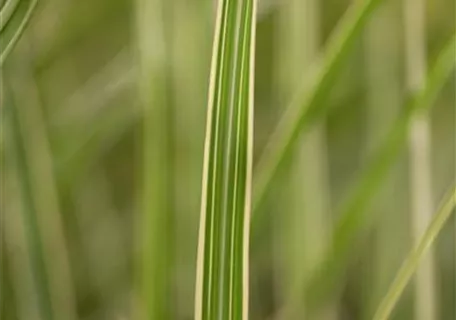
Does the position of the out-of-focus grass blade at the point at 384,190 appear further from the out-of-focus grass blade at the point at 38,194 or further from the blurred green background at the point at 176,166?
the out-of-focus grass blade at the point at 38,194

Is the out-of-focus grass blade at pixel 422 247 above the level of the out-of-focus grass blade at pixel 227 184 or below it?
below

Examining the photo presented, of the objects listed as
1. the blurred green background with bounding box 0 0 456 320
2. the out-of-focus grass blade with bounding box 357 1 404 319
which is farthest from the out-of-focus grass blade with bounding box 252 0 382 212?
the out-of-focus grass blade with bounding box 357 1 404 319

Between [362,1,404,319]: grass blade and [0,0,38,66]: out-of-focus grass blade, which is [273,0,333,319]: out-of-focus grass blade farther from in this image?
[0,0,38,66]: out-of-focus grass blade

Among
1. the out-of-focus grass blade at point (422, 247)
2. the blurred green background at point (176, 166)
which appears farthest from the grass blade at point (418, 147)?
the out-of-focus grass blade at point (422, 247)

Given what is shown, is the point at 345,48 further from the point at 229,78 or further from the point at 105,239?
the point at 105,239

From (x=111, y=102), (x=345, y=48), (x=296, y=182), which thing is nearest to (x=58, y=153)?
(x=111, y=102)
